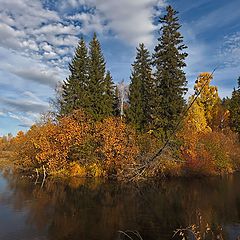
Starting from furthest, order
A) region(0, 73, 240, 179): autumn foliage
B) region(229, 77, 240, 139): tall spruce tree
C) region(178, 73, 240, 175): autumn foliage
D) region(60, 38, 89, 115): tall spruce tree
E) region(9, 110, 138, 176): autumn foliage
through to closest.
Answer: region(229, 77, 240, 139): tall spruce tree
region(60, 38, 89, 115): tall spruce tree
region(178, 73, 240, 175): autumn foliage
region(9, 110, 138, 176): autumn foliage
region(0, 73, 240, 179): autumn foliage

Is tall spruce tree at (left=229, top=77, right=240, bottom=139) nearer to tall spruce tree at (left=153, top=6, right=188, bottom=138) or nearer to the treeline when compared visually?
the treeline

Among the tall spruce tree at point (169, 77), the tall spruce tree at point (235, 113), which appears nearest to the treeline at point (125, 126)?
the tall spruce tree at point (169, 77)

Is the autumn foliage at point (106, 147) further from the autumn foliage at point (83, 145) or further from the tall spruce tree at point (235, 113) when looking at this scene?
the tall spruce tree at point (235, 113)

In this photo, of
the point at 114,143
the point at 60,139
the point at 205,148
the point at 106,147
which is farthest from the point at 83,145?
the point at 205,148

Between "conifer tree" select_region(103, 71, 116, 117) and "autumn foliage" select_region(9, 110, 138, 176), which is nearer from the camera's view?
"autumn foliage" select_region(9, 110, 138, 176)

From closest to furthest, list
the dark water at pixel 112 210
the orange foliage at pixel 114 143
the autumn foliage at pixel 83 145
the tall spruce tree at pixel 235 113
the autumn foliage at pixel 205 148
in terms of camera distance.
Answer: the dark water at pixel 112 210, the orange foliage at pixel 114 143, the autumn foliage at pixel 83 145, the autumn foliage at pixel 205 148, the tall spruce tree at pixel 235 113

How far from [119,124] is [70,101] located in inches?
355

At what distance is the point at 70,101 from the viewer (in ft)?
144

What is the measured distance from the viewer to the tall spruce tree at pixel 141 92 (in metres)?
42.1

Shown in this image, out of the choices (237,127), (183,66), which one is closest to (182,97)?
(183,66)

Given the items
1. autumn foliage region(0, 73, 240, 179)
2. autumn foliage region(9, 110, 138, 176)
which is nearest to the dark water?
autumn foliage region(0, 73, 240, 179)

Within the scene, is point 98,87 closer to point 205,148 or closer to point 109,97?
point 109,97

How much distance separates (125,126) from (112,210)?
64.5 feet

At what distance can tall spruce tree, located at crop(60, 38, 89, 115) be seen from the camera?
42.9 metres
